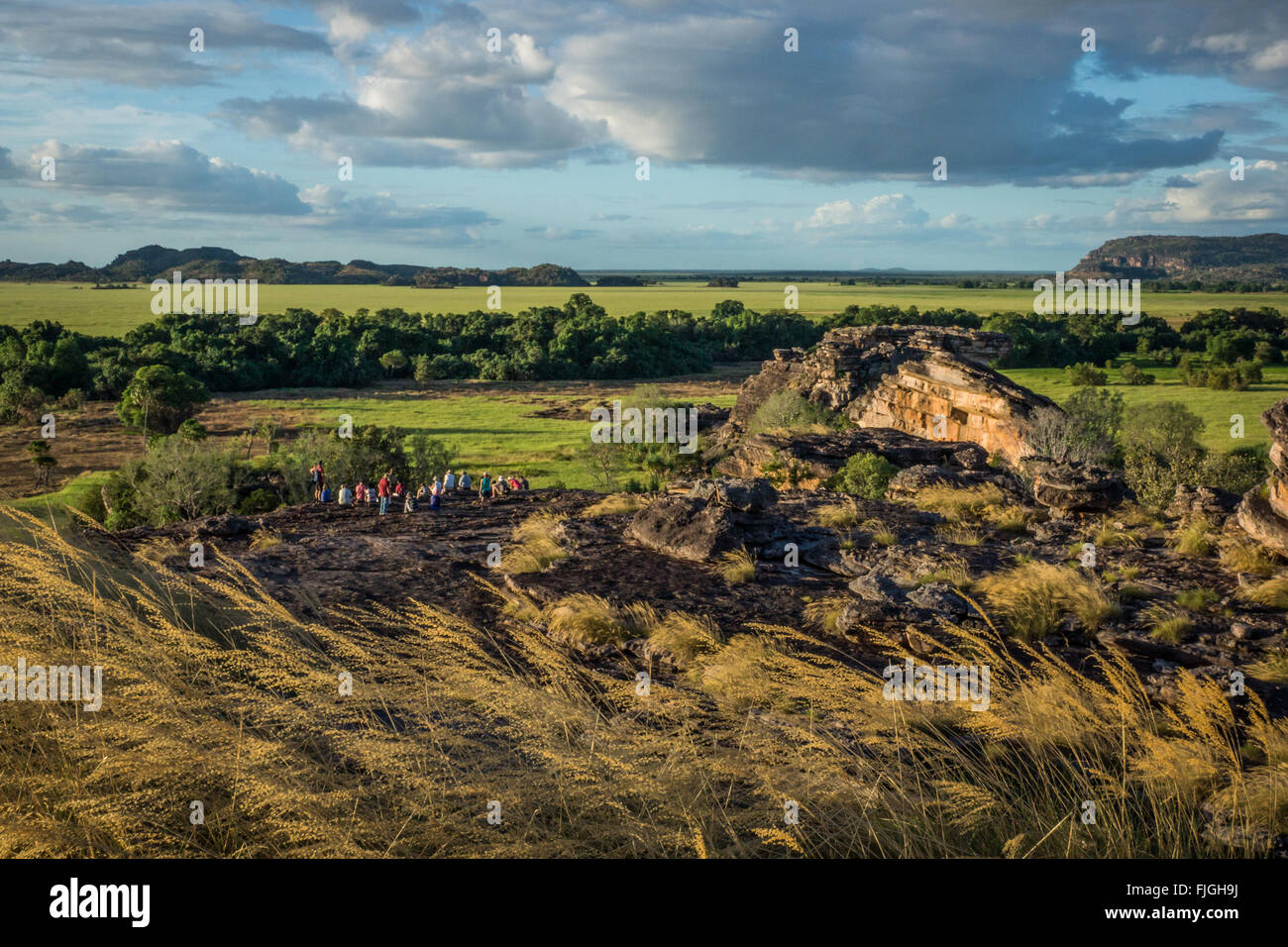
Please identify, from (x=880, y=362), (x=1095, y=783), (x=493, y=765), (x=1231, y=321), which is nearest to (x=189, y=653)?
(x=493, y=765)

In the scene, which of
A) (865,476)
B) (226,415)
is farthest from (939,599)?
(226,415)

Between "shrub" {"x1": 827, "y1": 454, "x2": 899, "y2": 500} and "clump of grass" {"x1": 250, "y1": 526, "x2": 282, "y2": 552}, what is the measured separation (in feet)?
44.1

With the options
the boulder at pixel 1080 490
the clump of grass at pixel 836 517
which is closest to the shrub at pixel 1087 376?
the boulder at pixel 1080 490

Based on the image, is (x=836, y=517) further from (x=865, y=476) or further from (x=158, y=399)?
(x=158, y=399)

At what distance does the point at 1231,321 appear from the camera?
106 meters

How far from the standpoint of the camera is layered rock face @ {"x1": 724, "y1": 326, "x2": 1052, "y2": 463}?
3709 cm

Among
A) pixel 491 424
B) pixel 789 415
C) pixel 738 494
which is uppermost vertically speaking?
pixel 789 415

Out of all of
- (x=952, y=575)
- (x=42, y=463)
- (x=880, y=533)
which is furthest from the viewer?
(x=42, y=463)

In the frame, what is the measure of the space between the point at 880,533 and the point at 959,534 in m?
1.37

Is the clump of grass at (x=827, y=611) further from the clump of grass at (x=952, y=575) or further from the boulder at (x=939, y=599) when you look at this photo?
the clump of grass at (x=952, y=575)

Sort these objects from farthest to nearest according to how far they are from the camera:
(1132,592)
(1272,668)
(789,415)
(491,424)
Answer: (491,424) → (789,415) → (1132,592) → (1272,668)

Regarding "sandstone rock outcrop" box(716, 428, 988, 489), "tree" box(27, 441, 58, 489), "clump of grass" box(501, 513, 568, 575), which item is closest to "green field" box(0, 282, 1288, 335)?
"tree" box(27, 441, 58, 489)

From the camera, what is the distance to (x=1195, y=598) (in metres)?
9.79

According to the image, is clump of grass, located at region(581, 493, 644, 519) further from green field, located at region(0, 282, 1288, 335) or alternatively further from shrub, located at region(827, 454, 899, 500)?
green field, located at region(0, 282, 1288, 335)
